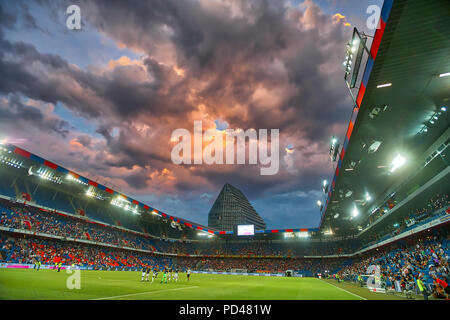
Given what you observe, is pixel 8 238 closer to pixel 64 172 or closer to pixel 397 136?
pixel 64 172

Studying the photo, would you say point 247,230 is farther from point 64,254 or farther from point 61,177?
point 61,177

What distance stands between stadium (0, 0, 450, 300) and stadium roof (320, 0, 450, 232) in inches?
2.4

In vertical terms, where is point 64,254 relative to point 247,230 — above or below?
below

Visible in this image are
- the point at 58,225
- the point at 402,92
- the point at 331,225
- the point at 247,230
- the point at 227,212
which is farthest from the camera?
the point at 227,212

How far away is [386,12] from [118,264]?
59496 mm

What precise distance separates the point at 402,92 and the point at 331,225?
48034mm

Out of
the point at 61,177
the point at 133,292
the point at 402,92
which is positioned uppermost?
the point at 402,92

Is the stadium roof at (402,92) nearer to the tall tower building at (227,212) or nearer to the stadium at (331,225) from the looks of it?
the stadium at (331,225)

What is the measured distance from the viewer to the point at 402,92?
12992 mm

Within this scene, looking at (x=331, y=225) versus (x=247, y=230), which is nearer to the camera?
(x=331, y=225)

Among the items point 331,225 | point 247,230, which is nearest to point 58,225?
point 247,230

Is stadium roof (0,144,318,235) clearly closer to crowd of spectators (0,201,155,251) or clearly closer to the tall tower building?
crowd of spectators (0,201,155,251)

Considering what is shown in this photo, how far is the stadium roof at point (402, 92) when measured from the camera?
8.91 metres
